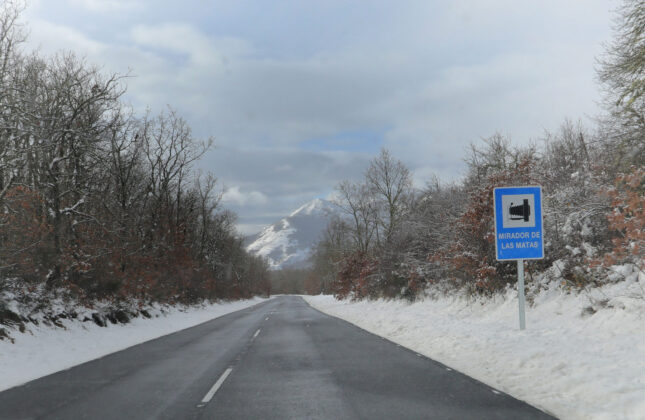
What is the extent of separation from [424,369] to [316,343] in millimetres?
5136

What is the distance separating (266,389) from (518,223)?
7.32 metres

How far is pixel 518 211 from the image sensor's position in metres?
10.9

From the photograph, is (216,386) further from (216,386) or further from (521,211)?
(521,211)

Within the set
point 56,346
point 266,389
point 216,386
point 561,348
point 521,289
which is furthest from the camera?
point 56,346

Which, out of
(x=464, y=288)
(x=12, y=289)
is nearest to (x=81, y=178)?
(x=12, y=289)

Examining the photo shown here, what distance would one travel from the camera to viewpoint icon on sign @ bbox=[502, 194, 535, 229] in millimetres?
10867

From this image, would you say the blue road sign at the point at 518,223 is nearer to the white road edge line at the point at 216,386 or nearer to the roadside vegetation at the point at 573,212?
the roadside vegetation at the point at 573,212

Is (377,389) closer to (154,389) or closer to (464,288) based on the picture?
(154,389)

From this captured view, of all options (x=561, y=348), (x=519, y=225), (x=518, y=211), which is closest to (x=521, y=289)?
(x=519, y=225)

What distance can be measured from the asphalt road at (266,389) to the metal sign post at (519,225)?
11.3 feet

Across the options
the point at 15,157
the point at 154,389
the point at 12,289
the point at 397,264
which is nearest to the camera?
the point at 154,389

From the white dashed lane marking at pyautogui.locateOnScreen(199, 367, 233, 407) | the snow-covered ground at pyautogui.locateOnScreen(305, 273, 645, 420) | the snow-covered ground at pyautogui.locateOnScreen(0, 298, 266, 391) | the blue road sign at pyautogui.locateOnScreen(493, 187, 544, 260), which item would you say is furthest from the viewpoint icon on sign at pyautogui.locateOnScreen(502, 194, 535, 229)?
the snow-covered ground at pyautogui.locateOnScreen(0, 298, 266, 391)

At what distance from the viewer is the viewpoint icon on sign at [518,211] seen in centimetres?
1087

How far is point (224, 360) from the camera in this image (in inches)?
404
